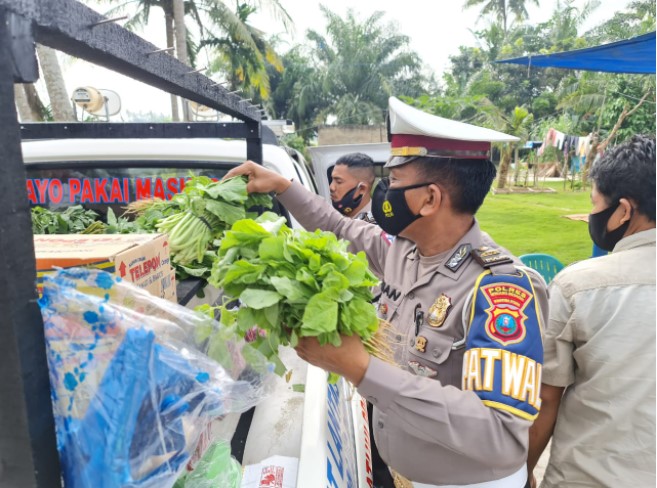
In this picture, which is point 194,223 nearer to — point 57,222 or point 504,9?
point 57,222

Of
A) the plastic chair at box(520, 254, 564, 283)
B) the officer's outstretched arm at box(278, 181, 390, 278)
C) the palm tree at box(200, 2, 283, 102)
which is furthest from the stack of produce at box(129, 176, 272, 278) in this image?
the palm tree at box(200, 2, 283, 102)

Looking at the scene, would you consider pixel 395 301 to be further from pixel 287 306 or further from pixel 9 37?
pixel 9 37

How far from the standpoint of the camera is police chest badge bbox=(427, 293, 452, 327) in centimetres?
164

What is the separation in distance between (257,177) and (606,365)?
5.51ft

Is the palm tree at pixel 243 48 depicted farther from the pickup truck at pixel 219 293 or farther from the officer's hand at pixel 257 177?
the officer's hand at pixel 257 177

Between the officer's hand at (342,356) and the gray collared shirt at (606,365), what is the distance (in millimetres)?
979

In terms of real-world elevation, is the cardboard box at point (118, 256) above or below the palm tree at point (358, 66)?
below

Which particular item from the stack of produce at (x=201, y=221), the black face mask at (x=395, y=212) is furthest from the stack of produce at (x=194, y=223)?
the black face mask at (x=395, y=212)

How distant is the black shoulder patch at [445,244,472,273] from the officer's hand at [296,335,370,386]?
1.82ft

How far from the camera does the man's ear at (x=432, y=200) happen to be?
176 cm

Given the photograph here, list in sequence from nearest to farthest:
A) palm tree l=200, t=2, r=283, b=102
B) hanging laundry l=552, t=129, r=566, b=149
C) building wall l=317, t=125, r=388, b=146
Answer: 1. building wall l=317, t=125, r=388, b=146
2. palm tree l=200, t=2, r=283, b=102
3. hanging laundry l=552, t=129, r=566, b=149

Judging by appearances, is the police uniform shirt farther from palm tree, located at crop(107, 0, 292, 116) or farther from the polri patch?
palm tree, located at crop(107, 0, 292, 116)

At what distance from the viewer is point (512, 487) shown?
169cm

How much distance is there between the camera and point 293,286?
45.8 inches
